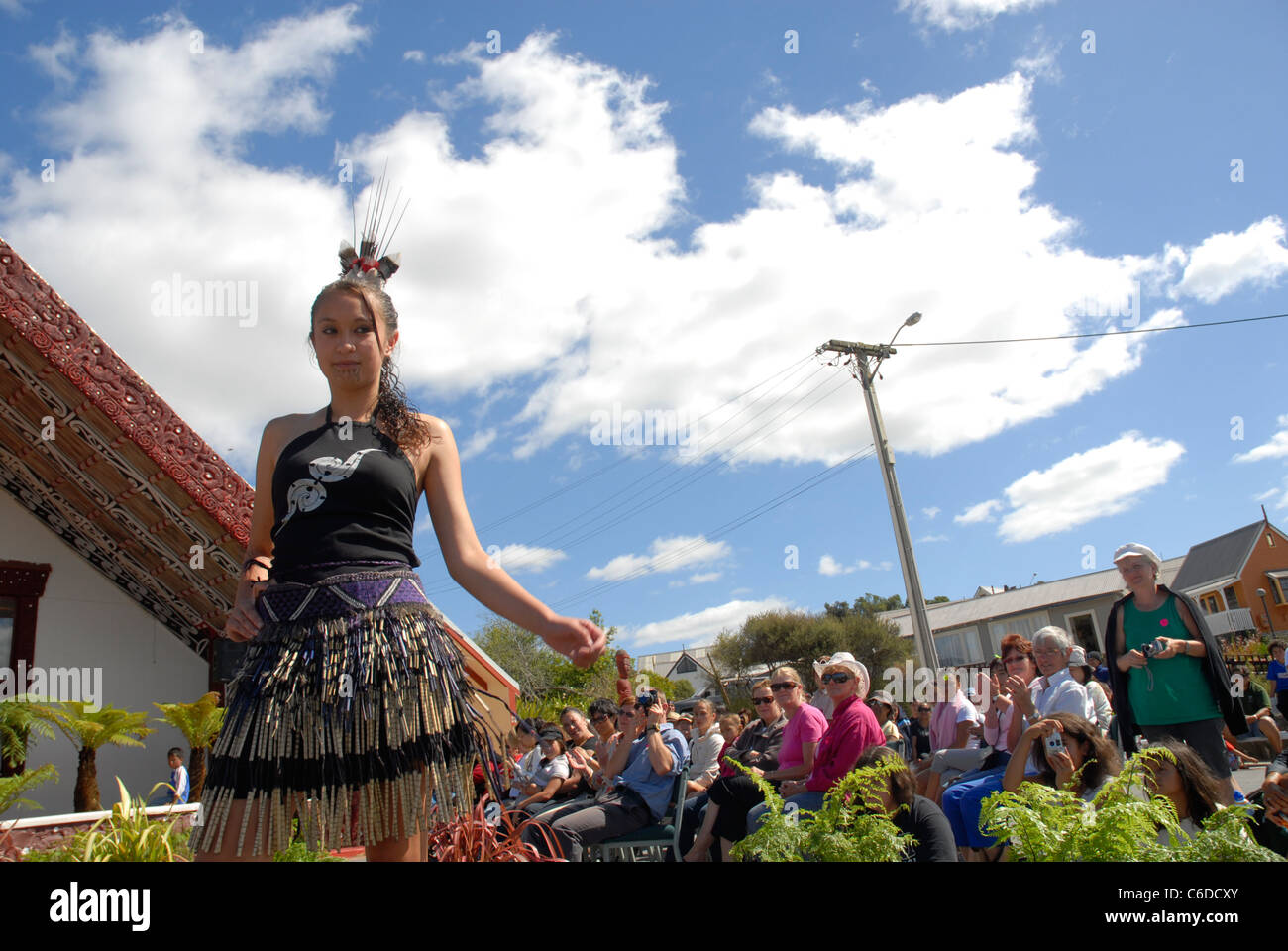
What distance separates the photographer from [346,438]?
1822mm

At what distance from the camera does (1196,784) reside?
10.7ft

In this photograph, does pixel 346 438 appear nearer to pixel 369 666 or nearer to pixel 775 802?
pixel 369 666

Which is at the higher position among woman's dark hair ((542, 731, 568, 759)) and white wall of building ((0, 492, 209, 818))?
white wall of building ((0, 492, 209, 818))

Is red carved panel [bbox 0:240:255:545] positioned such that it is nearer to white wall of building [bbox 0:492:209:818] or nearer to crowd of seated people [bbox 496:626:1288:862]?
white wall of building [bbox 0:492:209:818]

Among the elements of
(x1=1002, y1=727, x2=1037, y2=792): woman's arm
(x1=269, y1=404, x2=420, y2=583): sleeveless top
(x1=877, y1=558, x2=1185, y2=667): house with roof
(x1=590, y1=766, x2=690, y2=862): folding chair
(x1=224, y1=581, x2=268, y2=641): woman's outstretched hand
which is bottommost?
(x1=590, y1=766, x2=690, y2=862): folding chair

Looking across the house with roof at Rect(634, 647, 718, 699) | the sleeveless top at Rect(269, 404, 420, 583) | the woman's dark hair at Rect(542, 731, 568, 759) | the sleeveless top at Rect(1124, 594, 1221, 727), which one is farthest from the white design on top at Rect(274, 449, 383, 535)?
the house with roof at Rect(634, 647, 718, 699)

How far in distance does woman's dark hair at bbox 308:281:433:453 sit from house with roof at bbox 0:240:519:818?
6.20 meters

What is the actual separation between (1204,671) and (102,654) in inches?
402

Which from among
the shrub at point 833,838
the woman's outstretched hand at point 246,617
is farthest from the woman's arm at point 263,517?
the shrub at point 833,838

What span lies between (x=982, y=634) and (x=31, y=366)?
44040mm

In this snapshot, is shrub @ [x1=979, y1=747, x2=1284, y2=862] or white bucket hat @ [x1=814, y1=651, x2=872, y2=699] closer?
shrub @ [x1=979, y1=747, x2=1284, y2=862]

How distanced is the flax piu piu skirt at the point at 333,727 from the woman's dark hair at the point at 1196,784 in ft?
9.51

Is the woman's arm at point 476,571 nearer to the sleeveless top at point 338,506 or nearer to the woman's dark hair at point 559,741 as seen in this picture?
the sleeveless top at point 338,506

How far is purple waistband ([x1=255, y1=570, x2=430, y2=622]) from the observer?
1.64 m
